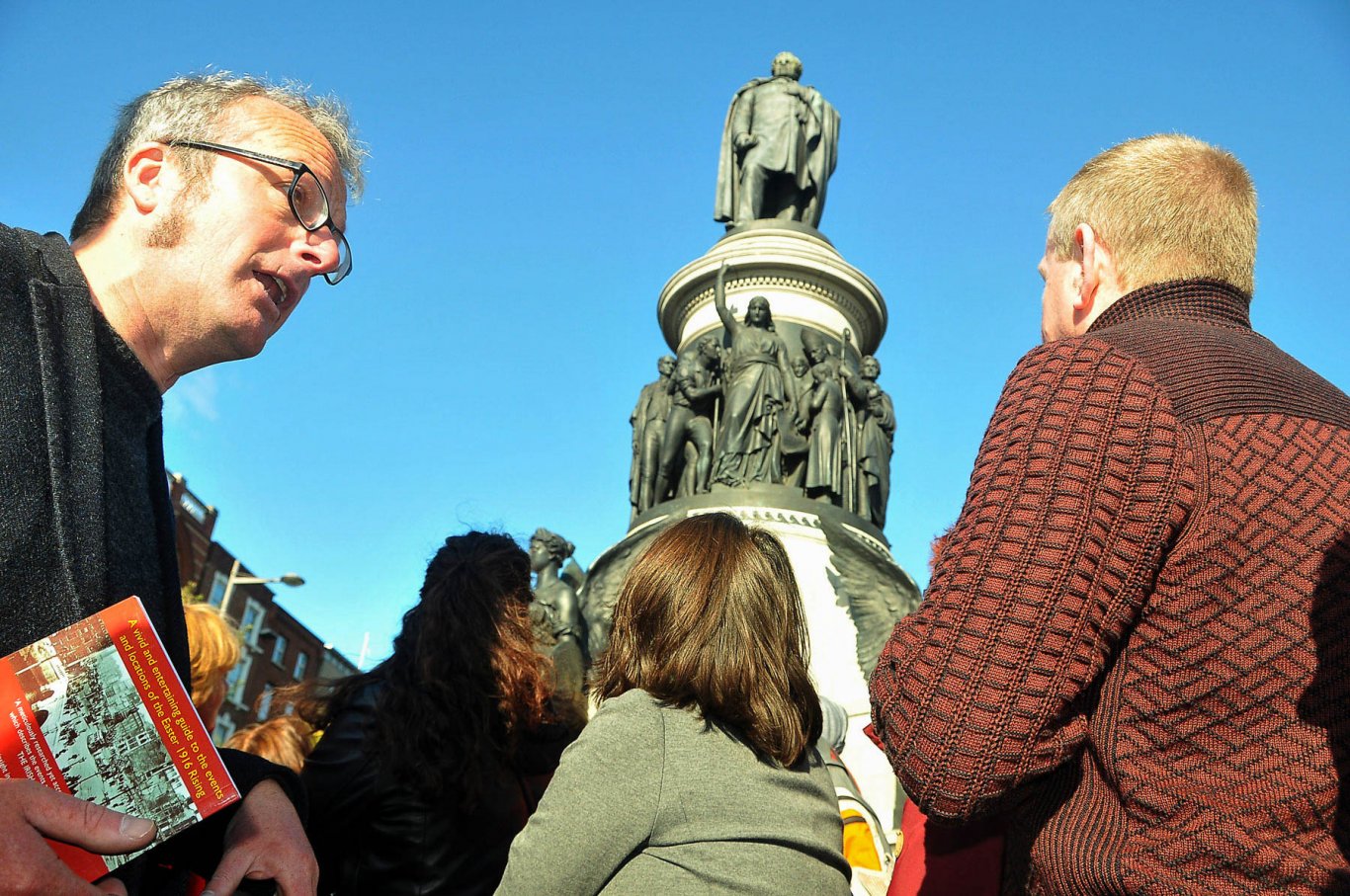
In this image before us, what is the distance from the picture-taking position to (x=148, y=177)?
2080 millimetres

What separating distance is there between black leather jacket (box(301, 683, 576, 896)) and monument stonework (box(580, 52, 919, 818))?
5.44m

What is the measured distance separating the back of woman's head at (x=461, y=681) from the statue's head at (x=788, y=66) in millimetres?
10821

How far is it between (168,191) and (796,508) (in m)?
8.07

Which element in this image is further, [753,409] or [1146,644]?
[753,409]

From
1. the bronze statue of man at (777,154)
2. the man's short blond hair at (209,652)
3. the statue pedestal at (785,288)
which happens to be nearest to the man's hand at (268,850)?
the man's short blond hair at (209,652)

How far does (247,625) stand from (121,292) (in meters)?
39.2

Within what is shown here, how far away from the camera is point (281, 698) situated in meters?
3.54

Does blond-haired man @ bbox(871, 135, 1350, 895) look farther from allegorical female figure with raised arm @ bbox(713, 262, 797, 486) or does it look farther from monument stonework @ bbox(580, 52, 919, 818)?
allegorical female figure with raised arm @ bbox(713, 262, 797, 486)

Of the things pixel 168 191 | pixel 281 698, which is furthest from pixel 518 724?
pixel 168 191

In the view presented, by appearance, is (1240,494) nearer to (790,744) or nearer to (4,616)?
(790,744)

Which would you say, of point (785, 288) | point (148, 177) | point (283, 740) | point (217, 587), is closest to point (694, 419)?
point (785, 288)

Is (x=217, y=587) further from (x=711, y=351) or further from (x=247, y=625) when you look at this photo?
(x=711, y=351)

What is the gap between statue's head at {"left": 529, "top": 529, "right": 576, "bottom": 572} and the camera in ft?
33.8

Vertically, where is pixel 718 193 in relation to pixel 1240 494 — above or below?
above
